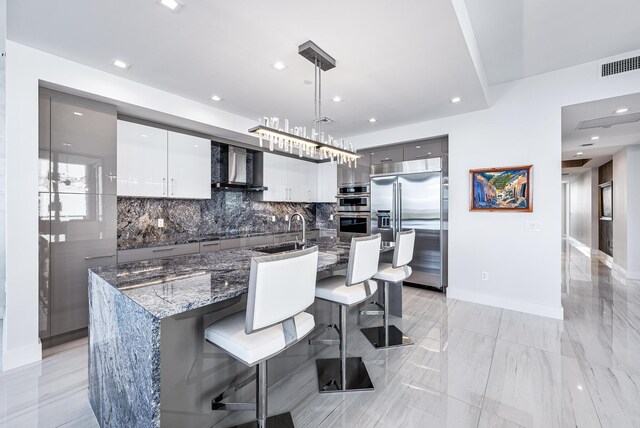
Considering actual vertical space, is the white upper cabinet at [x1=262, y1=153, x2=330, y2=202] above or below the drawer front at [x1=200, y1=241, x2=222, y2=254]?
above

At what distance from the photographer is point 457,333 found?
2912 millimetres

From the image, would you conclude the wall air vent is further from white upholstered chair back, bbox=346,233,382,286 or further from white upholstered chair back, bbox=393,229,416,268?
white upholstered chair back, bbox=346,233,382,286

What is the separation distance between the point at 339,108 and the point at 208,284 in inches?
118

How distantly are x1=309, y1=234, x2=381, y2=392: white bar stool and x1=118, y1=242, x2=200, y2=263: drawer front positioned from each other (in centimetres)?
204

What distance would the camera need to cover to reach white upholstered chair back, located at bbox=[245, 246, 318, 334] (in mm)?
1267

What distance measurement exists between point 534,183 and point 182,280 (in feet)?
13.1

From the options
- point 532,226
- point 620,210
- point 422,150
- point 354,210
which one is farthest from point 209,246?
point 620,210

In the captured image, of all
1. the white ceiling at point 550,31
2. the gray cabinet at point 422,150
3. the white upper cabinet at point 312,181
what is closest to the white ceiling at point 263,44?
the white ceiling at point 550,31

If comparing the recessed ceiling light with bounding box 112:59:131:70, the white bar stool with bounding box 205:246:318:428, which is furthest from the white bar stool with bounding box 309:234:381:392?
the recessed ceiling light with bounding box 112:59:131:70

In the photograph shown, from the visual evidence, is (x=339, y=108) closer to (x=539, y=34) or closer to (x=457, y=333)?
(x=539, y=34)

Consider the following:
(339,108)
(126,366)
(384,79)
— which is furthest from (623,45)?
(126,366)

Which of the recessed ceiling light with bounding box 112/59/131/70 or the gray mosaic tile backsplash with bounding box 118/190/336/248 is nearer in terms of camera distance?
the recessed ceiling light with bounding box 112/59/131/70

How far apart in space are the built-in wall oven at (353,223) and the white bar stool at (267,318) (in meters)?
3.63

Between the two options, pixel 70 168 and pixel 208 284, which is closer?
pixel 208 284
